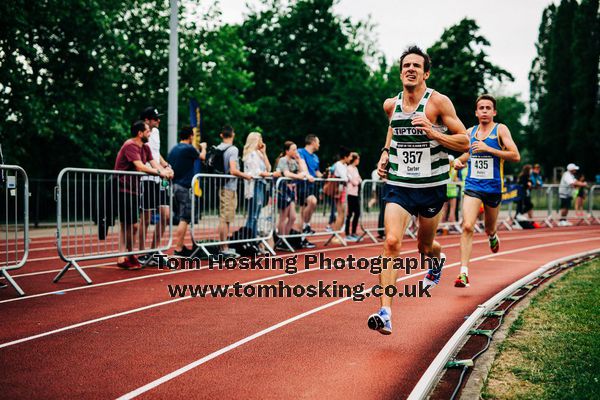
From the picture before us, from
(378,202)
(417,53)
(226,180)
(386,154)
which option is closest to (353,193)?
(378,202)

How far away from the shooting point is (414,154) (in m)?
5.48

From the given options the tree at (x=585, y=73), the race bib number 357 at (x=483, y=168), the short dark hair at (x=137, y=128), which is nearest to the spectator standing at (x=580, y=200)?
the race bib number 357 at (x=483, y=168)

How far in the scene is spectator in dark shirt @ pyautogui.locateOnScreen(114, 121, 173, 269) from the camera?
926 centimetres

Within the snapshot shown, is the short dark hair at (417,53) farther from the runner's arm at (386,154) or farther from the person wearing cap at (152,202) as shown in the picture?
the person wearing cap at (152,202)

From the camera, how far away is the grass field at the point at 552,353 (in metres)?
3.87

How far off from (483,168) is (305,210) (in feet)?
18.1

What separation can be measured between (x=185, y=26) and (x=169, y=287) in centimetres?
2992

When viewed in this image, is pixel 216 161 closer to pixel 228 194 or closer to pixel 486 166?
pixel 228 194

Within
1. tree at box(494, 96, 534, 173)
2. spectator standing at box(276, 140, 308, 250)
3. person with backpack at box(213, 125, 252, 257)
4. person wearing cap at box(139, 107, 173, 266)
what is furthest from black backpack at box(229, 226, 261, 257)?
tree at box(494, 96, 534, 173)

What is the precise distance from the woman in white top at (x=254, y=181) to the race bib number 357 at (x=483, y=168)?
4447mm

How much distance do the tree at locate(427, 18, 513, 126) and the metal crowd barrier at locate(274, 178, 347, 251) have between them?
91.5ft

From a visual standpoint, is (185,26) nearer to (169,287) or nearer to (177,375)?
(169,287)

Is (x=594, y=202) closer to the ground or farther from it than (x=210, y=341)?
farther from it

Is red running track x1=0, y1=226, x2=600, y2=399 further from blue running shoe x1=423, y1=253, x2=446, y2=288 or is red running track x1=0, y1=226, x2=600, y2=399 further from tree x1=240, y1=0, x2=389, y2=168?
tree x1=240, y1=0, x2=389, y2=168
